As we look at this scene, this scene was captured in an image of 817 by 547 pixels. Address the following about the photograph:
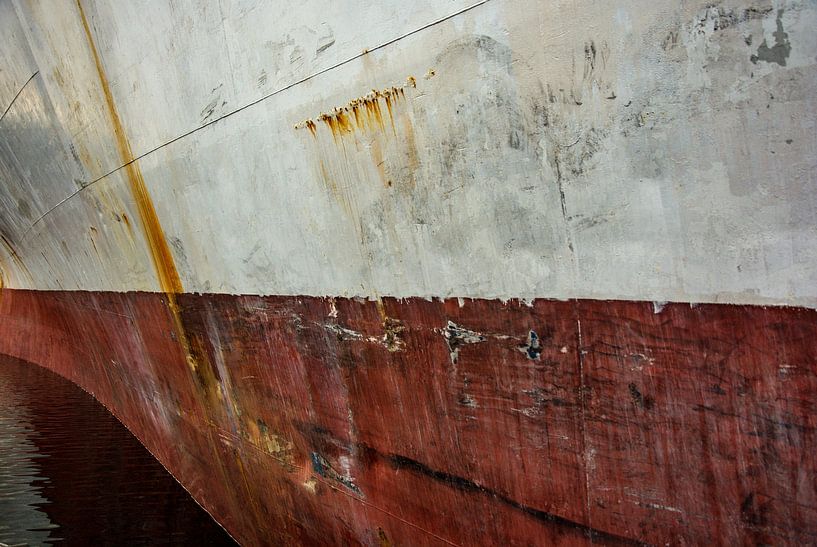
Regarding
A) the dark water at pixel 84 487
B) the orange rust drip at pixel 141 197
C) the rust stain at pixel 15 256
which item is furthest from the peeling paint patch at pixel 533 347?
the rust stain at pixel 15 256

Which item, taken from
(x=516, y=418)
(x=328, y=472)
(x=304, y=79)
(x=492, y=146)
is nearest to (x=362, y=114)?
(x=304, y=79)

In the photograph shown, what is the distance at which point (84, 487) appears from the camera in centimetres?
598

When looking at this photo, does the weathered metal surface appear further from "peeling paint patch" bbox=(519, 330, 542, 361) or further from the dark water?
the dark water

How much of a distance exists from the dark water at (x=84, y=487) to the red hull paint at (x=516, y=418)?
1.87m

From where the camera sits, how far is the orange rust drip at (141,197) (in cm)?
393

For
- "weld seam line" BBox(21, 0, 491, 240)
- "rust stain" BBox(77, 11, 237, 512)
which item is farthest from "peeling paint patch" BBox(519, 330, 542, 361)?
"rust stain" BBox(77, 11, 237, 512)

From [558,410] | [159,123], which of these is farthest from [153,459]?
[558,410]

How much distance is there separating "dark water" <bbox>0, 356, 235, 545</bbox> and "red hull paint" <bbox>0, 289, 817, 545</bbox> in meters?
1.87

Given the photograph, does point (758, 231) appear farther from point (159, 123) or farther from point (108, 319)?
point (108, 319)

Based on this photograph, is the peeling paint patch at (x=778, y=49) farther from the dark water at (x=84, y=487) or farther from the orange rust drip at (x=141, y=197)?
the dark water at (x=84, y=487)

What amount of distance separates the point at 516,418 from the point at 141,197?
129 inches

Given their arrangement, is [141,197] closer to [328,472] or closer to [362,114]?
[328,472]

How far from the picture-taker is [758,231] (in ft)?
4.42

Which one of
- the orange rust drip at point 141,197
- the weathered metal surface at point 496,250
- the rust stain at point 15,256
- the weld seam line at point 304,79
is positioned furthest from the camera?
the rust stain at point 15,256
